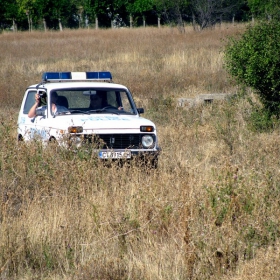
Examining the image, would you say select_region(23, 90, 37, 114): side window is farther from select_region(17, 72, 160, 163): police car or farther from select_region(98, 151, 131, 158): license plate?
select_region(98, 151, 131, 158): license plate

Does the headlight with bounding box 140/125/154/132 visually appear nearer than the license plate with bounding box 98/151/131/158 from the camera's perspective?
No

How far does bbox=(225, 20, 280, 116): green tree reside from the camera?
11.9 m

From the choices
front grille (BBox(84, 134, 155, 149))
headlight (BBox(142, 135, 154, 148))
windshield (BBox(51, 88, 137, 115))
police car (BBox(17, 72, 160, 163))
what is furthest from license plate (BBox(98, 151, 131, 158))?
windshield (BBox(51, 88, 137, 115))

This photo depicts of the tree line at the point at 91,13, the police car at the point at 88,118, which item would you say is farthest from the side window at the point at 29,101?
the tree line at the point at 91,13

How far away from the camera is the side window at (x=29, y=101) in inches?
436

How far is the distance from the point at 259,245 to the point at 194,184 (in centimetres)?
152

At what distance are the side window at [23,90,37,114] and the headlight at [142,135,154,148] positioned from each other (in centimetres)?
283

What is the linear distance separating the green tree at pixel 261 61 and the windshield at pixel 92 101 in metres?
2.90

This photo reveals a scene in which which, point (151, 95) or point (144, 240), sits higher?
point (144, 240)

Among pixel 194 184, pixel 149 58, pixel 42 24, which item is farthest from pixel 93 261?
pixel 42 24

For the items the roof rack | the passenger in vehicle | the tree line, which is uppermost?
the roof rack

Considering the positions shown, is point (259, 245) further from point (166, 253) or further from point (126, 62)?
point (126, 62)

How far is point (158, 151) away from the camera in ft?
29.9

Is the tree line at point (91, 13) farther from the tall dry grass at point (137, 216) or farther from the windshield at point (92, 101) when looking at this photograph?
the tall dry grass at point (137, 216)
